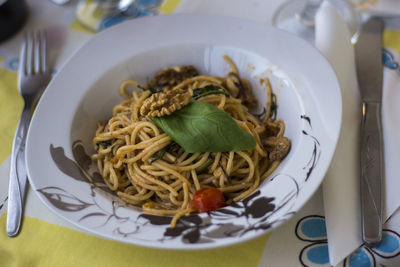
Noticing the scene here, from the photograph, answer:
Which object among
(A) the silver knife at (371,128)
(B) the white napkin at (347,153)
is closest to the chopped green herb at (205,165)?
(B) the white napkin at (347,153)

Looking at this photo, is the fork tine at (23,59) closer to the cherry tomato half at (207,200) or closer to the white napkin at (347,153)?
the cherry tomato half at (207,200)

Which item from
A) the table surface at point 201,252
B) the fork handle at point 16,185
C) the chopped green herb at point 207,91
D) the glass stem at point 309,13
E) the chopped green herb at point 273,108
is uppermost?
the glass stem at point 309,13

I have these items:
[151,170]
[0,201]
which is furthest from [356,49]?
[0,201]

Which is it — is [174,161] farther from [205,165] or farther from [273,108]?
[273,108]

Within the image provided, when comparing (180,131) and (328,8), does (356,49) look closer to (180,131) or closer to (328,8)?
(328,8)

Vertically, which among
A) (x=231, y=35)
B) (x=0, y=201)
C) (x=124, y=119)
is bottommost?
(x=0, y=201)

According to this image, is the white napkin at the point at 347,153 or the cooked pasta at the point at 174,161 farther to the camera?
the cooked pasta at the point at 174,161
